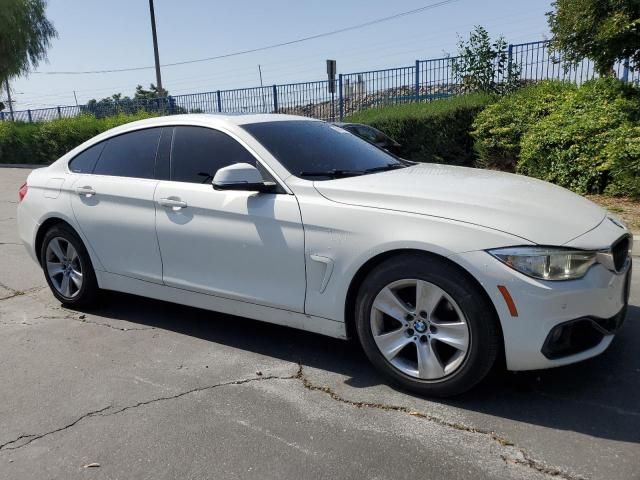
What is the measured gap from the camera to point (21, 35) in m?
33.3

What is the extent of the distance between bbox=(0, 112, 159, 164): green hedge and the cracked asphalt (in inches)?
781

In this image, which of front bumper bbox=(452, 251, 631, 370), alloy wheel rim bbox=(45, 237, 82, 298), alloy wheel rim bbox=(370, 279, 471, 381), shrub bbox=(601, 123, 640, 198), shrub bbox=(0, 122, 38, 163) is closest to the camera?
front bumper bbox=(452, 251, 631, 370)

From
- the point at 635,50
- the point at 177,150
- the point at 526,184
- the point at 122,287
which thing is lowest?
the point at 122,287

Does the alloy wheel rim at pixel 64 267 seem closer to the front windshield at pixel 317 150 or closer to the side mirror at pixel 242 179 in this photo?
the side mirror at pixel 242 179

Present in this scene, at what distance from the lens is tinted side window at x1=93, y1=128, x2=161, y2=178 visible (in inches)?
181

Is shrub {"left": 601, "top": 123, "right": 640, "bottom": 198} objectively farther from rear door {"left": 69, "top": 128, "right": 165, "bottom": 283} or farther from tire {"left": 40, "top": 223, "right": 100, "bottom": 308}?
tire {"left": 40, "top": 223, "right": 100, "bottom": 308}

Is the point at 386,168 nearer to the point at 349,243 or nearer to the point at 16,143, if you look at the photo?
the point at 349,243

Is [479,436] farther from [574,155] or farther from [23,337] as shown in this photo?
[574,155]

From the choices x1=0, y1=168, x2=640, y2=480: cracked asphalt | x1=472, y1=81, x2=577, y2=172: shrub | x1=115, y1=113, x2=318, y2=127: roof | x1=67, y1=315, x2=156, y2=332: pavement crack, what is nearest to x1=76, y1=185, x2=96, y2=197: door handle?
x1=115, y1=113, x2=318, y2=127: roof

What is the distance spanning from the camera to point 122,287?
4707 millimetres

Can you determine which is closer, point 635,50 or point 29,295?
point 29,295

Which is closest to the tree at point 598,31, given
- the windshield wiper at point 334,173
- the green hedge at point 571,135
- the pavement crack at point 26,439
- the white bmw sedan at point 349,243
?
the green hedge at point 571,135

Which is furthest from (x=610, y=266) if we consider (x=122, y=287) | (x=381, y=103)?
(x=381, y=103)

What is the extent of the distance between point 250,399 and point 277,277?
759 mm
